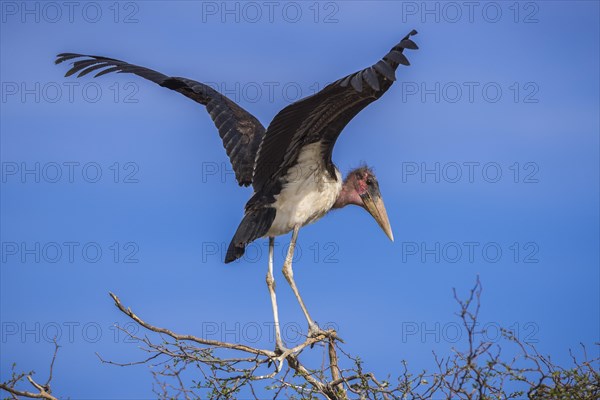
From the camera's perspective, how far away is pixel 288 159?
9828mm

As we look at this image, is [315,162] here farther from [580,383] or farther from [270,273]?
[580,383]

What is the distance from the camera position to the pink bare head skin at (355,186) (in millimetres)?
11039

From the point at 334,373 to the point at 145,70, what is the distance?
4507 mm

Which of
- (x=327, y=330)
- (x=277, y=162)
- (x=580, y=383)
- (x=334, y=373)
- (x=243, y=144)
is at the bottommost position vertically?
(x=580, y=383)

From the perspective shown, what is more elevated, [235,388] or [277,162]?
[277,162]

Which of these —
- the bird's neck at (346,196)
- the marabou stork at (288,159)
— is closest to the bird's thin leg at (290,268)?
the marabou stork at (288,159)

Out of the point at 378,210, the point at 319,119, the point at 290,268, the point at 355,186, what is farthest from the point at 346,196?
the point at 319,119

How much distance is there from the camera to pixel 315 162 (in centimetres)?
1001

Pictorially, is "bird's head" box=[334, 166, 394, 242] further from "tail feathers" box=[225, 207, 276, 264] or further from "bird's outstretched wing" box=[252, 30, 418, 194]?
"tail feathers" box=[225, 207, 276, 264]

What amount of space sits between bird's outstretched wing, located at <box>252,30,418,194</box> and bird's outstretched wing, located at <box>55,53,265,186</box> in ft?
1.73

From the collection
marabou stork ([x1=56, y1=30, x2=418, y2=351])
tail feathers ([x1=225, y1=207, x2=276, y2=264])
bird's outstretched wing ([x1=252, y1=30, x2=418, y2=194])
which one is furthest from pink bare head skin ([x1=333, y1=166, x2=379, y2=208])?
tail feathers ([x1=225, y1=207, x2=276, y2=264])

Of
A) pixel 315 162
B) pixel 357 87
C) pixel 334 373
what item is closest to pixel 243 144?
pixel 315 162

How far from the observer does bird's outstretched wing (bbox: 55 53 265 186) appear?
10.7 meters

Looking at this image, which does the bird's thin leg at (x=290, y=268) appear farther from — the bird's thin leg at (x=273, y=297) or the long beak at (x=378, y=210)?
the long beak at (x=378, y=210)
